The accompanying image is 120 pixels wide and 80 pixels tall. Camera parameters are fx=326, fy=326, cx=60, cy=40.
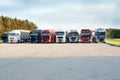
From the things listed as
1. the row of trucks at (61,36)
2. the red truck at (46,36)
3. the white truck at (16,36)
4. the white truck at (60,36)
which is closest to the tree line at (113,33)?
the row of trucks at (61,36)

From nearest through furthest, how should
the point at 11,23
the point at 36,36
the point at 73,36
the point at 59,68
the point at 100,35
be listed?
the point at 59,68 → the point at 73,36 → the point at 36,36 → the point at 100,35 → the point at 11,23

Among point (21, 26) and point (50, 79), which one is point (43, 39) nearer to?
point (21, 26)

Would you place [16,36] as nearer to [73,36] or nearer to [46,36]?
[46,36]

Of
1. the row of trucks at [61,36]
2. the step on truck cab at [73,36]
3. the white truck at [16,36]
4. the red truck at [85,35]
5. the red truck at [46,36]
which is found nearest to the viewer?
the red truck at [46,36]

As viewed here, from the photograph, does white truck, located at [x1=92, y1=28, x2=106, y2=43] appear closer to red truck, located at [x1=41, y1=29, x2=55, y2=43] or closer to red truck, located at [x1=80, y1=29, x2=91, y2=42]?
red truck, located at [x1=80, y1=29, x2=91, y2=42]

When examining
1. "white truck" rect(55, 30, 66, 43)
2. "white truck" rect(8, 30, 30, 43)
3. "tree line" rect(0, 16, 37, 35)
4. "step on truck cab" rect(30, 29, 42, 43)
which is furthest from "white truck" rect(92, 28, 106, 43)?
"tree line" rect(0, 16, 37, 35)

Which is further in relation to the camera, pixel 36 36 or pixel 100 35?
pixel 100 35

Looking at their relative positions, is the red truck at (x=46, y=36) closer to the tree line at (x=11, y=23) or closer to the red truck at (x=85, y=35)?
the red truck at (x=85, y=35)

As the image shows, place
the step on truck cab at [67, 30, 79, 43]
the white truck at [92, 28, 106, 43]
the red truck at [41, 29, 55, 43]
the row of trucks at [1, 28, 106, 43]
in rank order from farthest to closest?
the white truck at [92, 28, 106, 43]
the step on truck cab at [67, 30, 79, 43]
the row of trucks at [1, 28, 106, 43]
the red truck at [41, 29, 55, 43]

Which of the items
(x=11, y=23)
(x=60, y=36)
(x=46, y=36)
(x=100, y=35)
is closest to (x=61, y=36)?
(x=60, y=36)

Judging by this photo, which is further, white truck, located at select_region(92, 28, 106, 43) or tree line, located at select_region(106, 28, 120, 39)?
tree line, located at select_region(106, 28, 120, 39)

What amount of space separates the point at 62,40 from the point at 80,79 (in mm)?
47500

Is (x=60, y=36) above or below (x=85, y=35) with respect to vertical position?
below

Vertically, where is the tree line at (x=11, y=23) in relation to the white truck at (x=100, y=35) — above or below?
above
